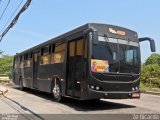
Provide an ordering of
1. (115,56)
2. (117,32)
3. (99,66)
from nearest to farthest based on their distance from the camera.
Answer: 1. (99,66)
2. (115,56)
3. (117,32)

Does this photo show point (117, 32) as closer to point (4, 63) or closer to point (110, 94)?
point (110, 94)

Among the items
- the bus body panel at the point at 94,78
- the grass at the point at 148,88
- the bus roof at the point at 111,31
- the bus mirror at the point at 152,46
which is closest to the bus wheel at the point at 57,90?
the bus body panel at the point at 94,78

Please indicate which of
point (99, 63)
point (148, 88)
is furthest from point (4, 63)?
point (99, 63)

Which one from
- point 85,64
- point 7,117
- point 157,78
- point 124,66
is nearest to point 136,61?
point 124,66

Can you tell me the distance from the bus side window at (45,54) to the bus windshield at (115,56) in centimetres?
529

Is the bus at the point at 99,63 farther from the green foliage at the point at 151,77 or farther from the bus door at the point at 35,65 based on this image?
the green foliage at the point at 151,77

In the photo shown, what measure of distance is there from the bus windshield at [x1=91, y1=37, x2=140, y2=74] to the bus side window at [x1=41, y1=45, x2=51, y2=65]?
5.29 metres

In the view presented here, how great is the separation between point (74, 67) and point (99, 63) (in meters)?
1.54

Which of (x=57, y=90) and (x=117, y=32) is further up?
(x=117, y=32)

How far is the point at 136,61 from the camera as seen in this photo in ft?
45.0

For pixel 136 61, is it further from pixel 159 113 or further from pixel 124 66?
pixel 159 113

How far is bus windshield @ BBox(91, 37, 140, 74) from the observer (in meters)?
12.7

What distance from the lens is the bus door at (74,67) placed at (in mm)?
13303

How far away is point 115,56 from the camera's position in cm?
1312
